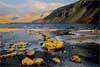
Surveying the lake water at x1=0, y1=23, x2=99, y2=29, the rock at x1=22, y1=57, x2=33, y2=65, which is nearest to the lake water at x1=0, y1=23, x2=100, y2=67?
the lake water at x1=0, y1=23, x2=99, y2=29

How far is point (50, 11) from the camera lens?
3.73 m

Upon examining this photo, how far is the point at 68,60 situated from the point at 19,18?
3.43 feet

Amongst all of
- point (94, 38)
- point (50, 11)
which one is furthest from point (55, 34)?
point (94, 38)

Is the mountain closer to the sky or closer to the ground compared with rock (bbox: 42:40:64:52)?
closer to the sky

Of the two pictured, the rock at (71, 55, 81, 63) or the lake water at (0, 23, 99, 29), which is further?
the lake water at (0, 23, 99, 29)

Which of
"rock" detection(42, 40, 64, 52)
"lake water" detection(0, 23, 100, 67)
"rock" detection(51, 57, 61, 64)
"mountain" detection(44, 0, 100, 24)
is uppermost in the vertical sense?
"mountain" detection(44, 0, 100, 24)

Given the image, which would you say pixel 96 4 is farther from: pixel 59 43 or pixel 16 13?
pixel 16 13

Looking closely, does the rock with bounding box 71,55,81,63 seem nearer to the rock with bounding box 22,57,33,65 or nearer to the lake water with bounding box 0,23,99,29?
the lake water with bounding box 0,23,99,29

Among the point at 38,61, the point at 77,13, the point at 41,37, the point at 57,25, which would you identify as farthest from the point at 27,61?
the point at 77,13

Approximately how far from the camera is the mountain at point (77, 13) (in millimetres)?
3696

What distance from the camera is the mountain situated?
12.1 feet

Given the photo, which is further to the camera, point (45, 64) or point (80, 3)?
point (80, 3)

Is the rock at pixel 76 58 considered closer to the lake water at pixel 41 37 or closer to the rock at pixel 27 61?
the lake water at pixel 41 37

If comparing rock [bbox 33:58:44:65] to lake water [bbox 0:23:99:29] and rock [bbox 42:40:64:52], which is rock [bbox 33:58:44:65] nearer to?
rock [bbox 42:40:64:52]
